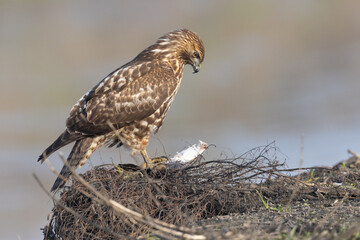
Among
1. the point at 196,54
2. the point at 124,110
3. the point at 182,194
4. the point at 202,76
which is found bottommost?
the point at 182,194

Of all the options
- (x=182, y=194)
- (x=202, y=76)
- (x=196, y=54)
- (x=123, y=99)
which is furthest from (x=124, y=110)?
(x=202, y=76)

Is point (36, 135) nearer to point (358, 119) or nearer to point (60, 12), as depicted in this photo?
point (358, 119)

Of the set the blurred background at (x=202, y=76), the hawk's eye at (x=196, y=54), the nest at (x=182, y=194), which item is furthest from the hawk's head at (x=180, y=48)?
the blurred background at (x=202, y=76)

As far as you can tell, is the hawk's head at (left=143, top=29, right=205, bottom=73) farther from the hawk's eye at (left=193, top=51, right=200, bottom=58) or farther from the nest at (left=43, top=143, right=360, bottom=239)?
the nest at (left=43, top=143, right=360, bottom=239)

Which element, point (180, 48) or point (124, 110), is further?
point (180, 48)

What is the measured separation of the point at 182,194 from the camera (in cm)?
490

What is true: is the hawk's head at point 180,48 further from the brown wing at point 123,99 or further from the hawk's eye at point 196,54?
the brown wing at point 123,99

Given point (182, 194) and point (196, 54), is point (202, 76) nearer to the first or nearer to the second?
point (196, 54)

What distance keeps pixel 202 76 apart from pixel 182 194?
13.9 m

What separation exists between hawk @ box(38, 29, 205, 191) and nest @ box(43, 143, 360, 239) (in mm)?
1328

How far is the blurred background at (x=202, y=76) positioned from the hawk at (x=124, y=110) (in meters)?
3.79

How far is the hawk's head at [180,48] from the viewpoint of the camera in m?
7.02

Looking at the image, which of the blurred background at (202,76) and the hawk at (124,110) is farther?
the blurred background at (202,76)

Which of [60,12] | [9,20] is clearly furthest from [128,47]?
[9,20]
